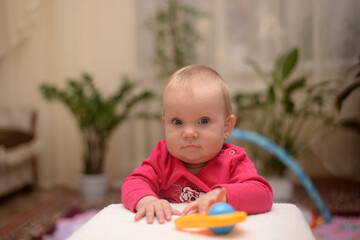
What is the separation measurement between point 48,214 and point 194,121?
84.0 inches

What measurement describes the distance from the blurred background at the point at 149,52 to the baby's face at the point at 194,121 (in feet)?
6.72

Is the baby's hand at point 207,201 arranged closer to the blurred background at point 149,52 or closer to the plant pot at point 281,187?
the plant pot at point 281,187

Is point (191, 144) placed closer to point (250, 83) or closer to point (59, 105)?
point (250, 83)

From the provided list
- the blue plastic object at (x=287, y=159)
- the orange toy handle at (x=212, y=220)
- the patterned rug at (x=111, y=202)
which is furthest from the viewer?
the blue plastic object at (x=287, y=159)

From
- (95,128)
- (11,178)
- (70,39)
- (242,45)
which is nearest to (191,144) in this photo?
(95,128)

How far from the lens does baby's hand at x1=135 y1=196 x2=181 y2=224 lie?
2.35 feet

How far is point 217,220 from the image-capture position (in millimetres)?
602

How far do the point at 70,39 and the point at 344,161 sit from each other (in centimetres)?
260

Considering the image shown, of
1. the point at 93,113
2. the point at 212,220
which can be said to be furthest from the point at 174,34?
the point at 212,220

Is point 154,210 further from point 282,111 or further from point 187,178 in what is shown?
point 282,111

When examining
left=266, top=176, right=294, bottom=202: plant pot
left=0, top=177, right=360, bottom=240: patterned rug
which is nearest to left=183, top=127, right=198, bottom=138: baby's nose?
left=0, top=177, right=360, bottom=240: patterned rug

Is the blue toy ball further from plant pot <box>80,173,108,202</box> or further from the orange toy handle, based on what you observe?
plant pot <box>80,173,108,202</box>

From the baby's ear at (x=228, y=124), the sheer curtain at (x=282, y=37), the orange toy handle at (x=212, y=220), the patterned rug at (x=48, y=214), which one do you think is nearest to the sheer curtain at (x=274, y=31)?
the sheer curtain at (x=282, y=37)

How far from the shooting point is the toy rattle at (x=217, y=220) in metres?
0.60
